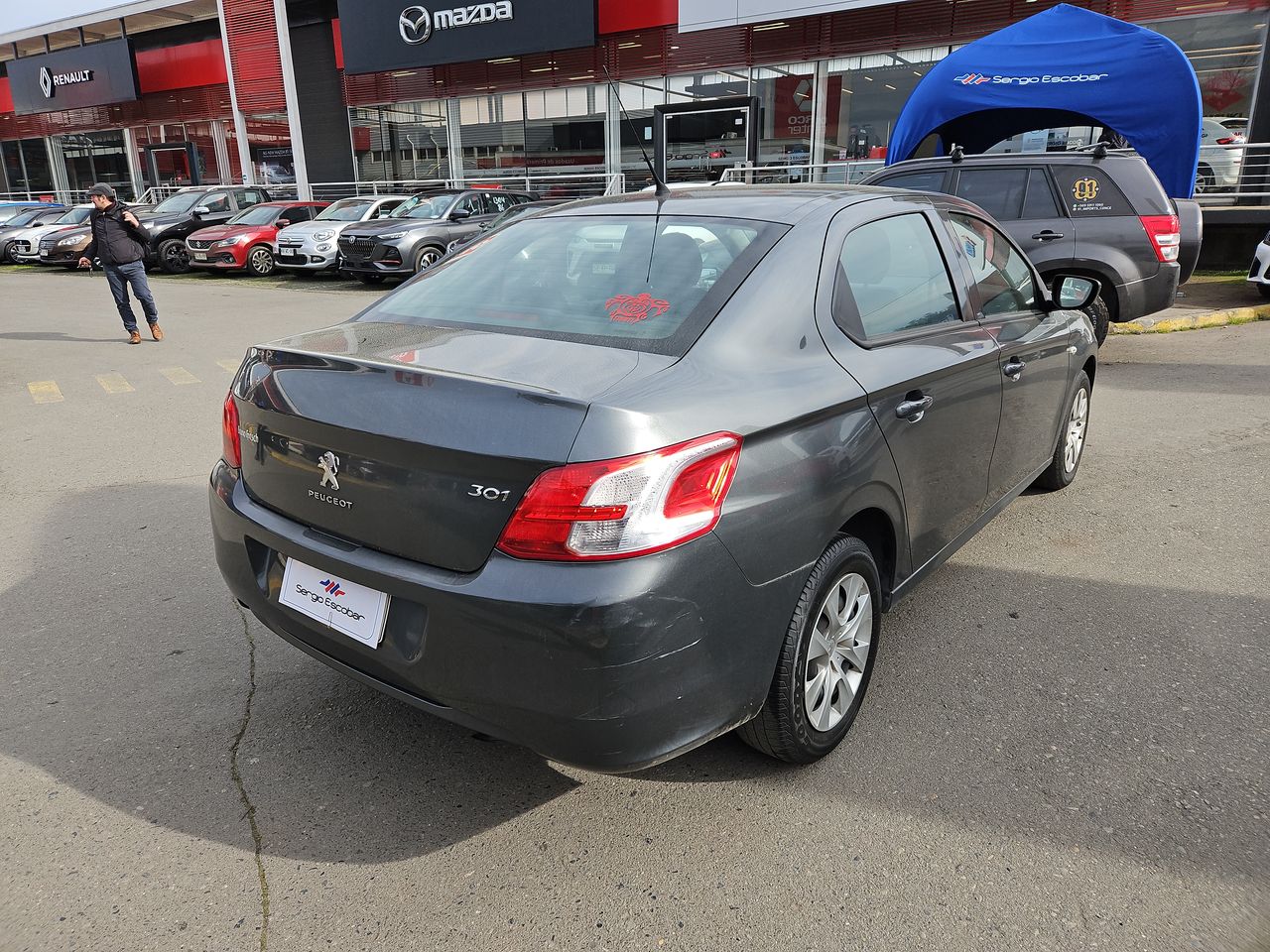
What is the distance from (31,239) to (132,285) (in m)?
15.8

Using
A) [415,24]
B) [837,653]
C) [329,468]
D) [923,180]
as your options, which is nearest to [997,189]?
[923,180]

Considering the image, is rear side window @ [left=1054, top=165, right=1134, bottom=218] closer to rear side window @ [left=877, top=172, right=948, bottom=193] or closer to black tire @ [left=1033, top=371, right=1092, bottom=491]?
rear side window @ [left=877, top=172, right=948, bottom=193]

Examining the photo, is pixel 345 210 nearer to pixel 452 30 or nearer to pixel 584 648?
pixel 452 30

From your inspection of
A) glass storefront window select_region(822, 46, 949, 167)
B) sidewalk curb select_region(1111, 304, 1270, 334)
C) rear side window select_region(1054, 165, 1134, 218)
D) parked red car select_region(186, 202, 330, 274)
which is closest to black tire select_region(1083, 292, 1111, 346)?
rear side window select_region(1054, 165, 1134, 218)

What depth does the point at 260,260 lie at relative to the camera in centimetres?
1805

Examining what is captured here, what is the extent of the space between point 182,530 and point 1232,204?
1556 cm

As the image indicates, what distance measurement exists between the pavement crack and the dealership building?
39.7ft

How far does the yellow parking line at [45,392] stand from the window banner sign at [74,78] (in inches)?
1078

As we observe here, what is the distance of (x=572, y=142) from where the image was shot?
21.9 meters

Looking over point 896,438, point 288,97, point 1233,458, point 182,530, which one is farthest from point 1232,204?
point 288,97

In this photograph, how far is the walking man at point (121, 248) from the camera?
995 cm

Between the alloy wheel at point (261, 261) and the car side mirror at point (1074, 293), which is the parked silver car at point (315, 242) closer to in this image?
the alloy wheel at point (261, 261)

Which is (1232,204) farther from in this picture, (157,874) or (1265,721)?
(157,874)

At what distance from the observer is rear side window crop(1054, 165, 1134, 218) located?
7660 mm
